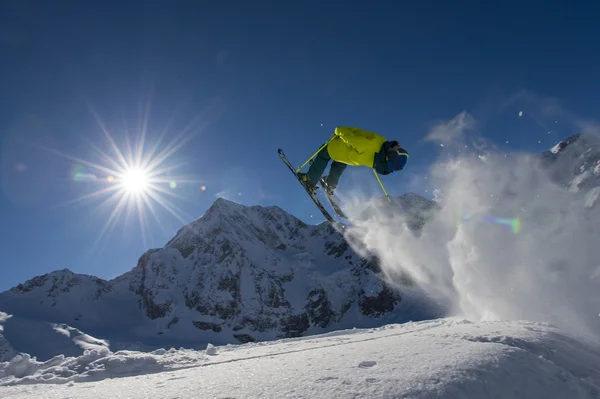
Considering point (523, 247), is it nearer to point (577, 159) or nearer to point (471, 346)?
point (471, 346)

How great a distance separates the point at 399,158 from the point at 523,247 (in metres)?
6.72

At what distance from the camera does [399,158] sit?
9.62m

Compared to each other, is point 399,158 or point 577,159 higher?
point 577,159

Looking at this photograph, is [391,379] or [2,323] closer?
[391,379]

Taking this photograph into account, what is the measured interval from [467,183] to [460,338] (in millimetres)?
13860

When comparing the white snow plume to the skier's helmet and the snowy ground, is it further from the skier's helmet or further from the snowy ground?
Answer: the skier's helmet

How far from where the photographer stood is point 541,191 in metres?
15.1

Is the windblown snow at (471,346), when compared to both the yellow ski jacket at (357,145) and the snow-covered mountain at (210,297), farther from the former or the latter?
the snow-covered mountain at (210,297)

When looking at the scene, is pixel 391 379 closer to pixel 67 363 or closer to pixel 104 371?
pixel 104 371

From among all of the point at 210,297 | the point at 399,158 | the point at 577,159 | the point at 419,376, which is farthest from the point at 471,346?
the point at 577,159

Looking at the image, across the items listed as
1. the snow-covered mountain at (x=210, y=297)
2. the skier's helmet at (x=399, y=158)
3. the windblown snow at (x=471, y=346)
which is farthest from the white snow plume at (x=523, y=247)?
the snow-covered mountain at (x=210, y=297)

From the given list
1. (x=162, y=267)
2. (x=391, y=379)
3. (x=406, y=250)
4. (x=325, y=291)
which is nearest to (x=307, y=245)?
(x=325, y=291)

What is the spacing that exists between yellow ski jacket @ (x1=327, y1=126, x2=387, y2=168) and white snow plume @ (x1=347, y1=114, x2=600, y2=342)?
625 cm

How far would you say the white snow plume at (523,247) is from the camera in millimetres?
9906
